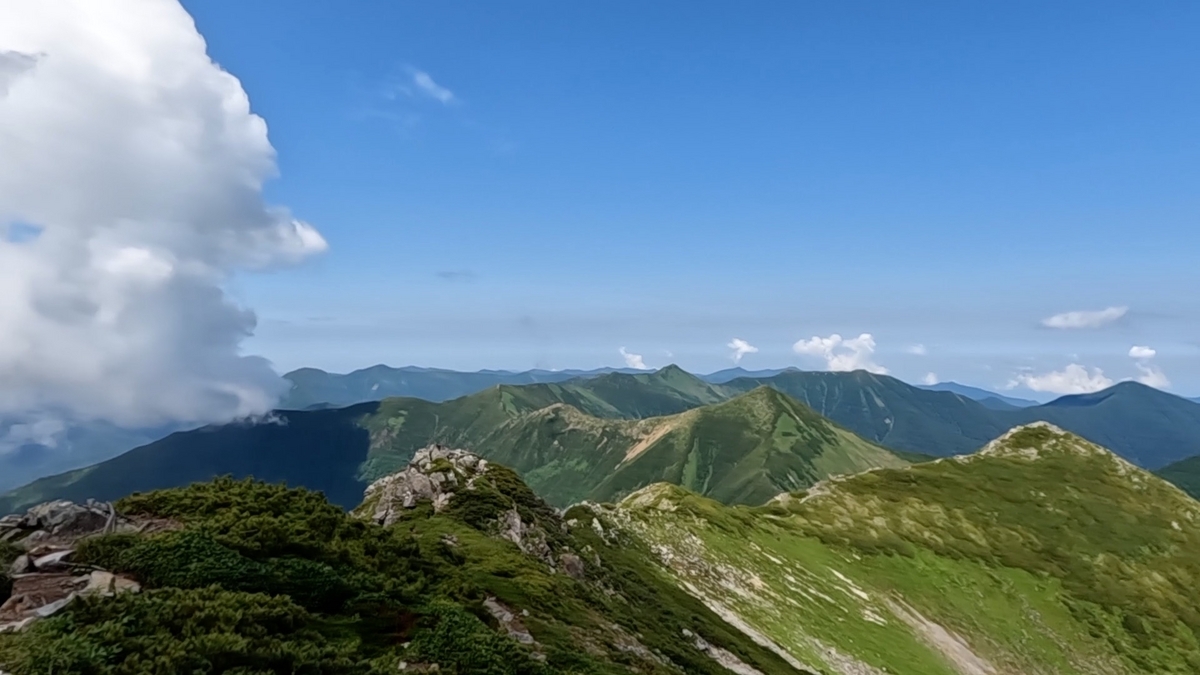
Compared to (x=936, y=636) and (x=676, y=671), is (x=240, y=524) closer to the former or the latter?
(x=676, y=671)

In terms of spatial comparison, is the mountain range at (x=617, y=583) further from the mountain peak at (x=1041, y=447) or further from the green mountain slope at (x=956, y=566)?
the mountain peak at (x=1041, y=447)

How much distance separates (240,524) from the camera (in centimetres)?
2269

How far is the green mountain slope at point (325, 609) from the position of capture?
562 inches

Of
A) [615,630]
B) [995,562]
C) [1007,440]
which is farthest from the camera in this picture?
[1007,440]

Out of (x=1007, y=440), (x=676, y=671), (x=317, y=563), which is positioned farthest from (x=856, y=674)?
(x=1007, y=440)

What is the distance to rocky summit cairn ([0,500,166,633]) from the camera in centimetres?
1577

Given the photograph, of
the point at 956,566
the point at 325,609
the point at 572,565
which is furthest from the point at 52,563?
the point at 956,566

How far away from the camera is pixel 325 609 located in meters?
19.8

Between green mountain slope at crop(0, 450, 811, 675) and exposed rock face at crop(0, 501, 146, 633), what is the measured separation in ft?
1.74

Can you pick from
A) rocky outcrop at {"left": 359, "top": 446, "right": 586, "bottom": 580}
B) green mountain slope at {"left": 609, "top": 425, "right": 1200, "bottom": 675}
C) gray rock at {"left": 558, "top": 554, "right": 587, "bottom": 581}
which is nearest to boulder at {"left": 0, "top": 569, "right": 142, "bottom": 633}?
rocky outcrop at {"left": 359, "top": 446, "right": 586, "bottom": 580}

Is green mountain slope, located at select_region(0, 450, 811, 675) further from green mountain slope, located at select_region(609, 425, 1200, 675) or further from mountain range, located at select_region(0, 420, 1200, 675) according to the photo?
green mountain slope, located at select_region(609, 425, 1200, 675)

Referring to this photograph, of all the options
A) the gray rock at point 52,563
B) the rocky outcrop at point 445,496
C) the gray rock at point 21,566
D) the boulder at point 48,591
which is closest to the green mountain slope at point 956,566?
the rocky outcrop at point 445,496

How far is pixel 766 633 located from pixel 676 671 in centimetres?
2643

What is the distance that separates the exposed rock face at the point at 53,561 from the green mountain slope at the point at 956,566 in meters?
43.1
